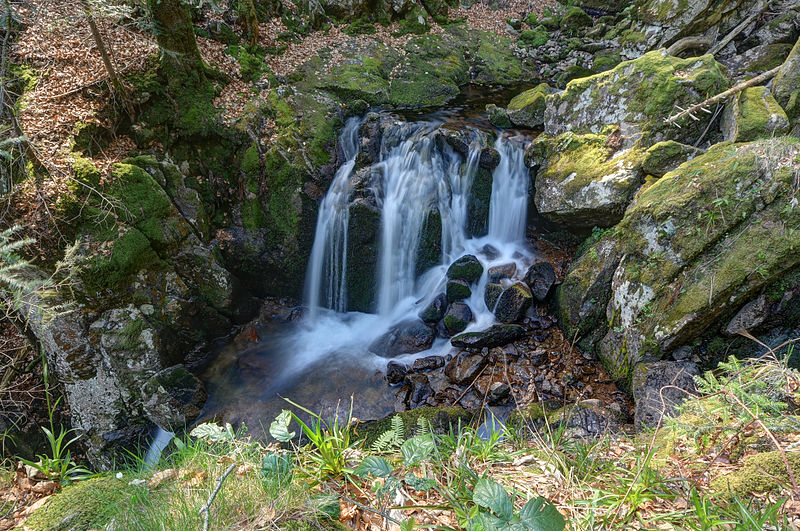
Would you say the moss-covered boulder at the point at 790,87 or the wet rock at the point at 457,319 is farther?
the wet rock at the point at 457,319

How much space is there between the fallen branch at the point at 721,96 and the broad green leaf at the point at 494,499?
700 centimetres

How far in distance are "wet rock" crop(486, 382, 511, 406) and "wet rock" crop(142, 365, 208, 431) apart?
4.60m

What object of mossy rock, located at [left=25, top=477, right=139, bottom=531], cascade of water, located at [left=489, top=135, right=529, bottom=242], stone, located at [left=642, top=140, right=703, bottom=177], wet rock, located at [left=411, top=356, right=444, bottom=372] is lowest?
wet rock, located at [left=411, top=356, right=444, bottom=372]

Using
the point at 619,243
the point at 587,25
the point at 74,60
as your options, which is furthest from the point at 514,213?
the point at 587,25

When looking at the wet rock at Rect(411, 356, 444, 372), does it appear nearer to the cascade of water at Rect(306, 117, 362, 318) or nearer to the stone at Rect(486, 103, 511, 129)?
the cascade of water at Rect(306, 117, 362, 318)

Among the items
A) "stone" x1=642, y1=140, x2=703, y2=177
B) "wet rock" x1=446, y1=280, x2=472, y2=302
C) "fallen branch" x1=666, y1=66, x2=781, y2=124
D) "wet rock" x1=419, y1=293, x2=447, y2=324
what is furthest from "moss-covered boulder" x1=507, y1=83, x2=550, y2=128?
"wet rock" x1=419, y1=293, x2=447, y2=324

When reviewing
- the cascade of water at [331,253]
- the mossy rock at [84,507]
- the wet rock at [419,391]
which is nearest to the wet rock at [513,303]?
the wet rock at [419,391]

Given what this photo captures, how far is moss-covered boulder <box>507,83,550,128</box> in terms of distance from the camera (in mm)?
8781

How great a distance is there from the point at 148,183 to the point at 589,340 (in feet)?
25.1

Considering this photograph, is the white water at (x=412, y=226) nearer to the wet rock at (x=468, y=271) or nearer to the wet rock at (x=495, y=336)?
the wet rock at (x=468, y=271)

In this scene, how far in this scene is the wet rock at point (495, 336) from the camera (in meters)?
6.40

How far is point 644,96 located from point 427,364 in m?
6.09

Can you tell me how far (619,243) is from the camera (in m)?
5.71

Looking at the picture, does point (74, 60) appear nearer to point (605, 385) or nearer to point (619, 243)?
point (619, 243)
